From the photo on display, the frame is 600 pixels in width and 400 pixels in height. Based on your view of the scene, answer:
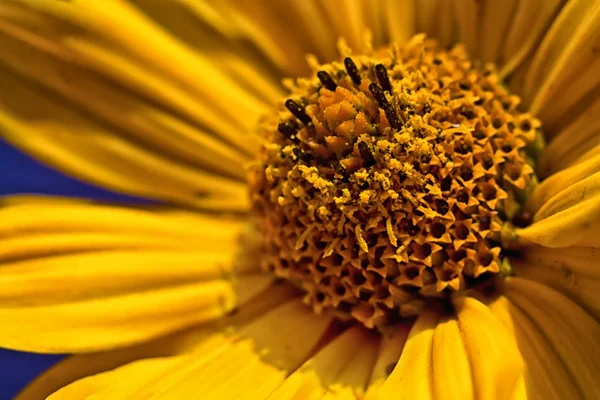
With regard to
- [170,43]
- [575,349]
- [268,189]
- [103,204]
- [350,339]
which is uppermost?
[170,43]

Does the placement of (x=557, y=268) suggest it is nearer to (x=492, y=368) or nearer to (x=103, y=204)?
(x=492, y=368)

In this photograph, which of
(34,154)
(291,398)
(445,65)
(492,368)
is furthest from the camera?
(34,154)

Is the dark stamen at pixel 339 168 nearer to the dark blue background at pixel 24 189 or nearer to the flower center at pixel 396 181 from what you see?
the flower center at pixel 396 181

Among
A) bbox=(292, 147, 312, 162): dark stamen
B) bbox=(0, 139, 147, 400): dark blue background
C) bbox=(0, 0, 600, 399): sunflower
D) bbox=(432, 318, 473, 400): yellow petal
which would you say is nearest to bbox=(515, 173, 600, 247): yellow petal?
bbox=(0, 0, 600, 399): sunflower

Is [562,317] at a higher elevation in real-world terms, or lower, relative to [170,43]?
lower

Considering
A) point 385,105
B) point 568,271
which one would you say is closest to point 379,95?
point 385,105

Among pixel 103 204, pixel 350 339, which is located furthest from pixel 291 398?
pixel 103 204

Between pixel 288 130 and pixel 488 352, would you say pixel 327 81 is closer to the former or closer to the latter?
pixel 288 130
